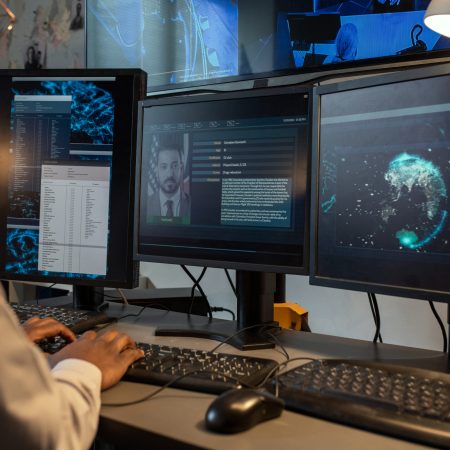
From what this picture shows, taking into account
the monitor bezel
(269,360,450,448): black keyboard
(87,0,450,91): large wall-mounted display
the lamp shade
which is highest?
(87,0,450,91): large wall-mounted display

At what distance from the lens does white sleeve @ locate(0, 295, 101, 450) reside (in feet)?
1.81

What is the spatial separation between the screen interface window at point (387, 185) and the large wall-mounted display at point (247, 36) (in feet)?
2.78

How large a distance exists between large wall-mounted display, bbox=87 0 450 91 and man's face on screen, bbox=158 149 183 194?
0.90 meters

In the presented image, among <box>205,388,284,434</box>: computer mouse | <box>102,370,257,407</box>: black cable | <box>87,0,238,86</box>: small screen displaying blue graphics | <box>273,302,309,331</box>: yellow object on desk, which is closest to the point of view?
<box>205,388,284,434</box>: computer mouse

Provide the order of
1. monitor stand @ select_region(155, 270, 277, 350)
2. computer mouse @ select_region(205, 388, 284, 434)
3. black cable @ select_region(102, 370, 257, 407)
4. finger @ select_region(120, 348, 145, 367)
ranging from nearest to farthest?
computer mouse @ select_region(205, 388, 284, 434) < black cable @ select_region(102, 370, 257, 407) < finger @ select_region(120, 348, 145, 367) < monitor stand @ select_region(155, 270, 277, 350)

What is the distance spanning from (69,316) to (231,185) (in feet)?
1.52

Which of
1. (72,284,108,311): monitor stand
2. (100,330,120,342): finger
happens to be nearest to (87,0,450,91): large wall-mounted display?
(72,284,108,311): monitor stand

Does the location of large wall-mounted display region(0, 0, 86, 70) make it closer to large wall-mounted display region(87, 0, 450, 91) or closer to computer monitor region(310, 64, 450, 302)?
large wall-mounted display region(87, 0, 450, 91)

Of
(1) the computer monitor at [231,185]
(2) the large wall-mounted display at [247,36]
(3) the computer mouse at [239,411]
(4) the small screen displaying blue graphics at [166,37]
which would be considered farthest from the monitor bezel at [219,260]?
(4) the small screen displaying blue graphics at [166,37]

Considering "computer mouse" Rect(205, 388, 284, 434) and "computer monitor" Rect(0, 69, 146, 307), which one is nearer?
"computer mouse" Rect(205, 388, 284, 434)

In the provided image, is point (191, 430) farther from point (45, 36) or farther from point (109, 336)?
point (45, 36)

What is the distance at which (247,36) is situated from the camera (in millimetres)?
2146

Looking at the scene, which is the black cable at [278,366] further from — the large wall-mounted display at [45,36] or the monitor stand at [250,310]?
the large wall-mounted display at [45,36]

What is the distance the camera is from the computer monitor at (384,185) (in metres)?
0.90
